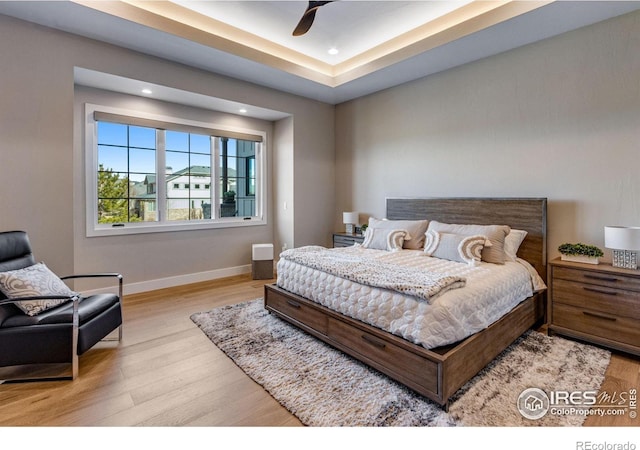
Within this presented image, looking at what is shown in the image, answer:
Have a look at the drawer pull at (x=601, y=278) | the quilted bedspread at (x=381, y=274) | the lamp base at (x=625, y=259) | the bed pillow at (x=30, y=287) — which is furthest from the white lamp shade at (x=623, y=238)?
the bed pillow at (x=30, y=287)

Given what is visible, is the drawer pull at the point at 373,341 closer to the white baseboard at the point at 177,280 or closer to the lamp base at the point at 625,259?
the lamp base at the point at 625,259

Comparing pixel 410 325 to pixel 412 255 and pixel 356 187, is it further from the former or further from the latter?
pixel 356 187

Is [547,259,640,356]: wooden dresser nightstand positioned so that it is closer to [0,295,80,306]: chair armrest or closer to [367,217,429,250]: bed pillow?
[367,217,429,250]: bed pillow

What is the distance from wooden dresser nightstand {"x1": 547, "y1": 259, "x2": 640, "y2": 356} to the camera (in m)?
2.45

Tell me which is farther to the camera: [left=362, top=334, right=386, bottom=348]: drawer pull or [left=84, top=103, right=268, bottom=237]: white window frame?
[left=84, top=103, right=268, bottom=237]: white window frame

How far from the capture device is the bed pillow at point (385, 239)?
3.79 m

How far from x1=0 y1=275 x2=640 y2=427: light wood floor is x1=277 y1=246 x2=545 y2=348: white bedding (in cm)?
78

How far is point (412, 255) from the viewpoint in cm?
344

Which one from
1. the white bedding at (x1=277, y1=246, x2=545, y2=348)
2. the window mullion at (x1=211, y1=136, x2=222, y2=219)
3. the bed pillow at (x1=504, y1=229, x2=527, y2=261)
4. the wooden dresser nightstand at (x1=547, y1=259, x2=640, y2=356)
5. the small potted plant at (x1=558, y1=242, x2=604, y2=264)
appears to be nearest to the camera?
the white bedding at (x1=277, y1=246, x2=545, y2=348)

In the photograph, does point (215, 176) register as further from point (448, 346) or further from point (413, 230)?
point (448, 346)

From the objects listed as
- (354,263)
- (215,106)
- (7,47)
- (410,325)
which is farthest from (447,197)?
(7,47)

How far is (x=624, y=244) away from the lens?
254 centimetres

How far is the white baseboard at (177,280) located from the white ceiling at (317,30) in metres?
2.56

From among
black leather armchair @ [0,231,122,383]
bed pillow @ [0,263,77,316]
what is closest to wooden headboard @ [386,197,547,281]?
black leather armchair @ [0,231,122,383]
